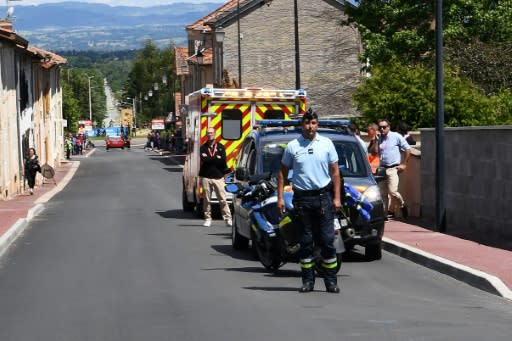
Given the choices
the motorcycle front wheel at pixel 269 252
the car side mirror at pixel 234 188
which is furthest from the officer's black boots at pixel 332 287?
the car side mirror at pixel 234 188

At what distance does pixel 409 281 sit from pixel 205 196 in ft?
28.8

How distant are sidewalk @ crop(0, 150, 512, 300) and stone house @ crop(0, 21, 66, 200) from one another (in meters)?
14.8

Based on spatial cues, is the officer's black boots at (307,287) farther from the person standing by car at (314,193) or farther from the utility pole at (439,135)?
the utility pole at (439,135)

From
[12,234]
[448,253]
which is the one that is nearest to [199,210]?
[12,234]

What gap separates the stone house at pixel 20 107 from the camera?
121 ft

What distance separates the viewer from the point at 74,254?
16438 mm

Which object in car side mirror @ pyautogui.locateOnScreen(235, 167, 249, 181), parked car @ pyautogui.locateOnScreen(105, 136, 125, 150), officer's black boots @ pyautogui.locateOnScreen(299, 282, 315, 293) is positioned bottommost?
parked car @ pyautogui.locateOnScreen(105, 136, 125, 150)

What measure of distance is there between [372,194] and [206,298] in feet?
15.1

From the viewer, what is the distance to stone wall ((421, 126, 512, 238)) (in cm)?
1623

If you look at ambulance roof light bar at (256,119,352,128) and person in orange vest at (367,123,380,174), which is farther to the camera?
person in orange vest at (367,123,380,174)

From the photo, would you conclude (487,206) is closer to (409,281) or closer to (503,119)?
(409,281)

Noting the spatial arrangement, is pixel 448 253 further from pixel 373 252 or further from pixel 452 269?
pixel 452 269

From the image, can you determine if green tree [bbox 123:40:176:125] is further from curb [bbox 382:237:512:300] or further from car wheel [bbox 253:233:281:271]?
car wheel [bbox 253:233:281:271]

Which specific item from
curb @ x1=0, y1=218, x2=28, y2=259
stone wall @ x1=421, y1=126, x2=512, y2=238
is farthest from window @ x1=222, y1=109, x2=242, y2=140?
stone wall @ x1=421, y1=126, x2=512, y2=238
